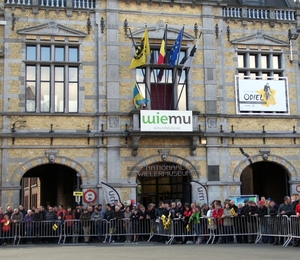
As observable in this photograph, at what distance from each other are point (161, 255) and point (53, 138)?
1003 centimetres

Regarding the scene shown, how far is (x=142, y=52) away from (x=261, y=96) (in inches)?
224

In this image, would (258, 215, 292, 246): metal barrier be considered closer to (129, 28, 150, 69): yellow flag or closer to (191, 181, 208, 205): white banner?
(191, 181, 208, 205): white banner

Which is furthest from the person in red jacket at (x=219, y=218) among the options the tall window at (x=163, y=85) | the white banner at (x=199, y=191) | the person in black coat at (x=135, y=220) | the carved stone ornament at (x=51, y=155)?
the carved stone ornament at (x=51, y=155)

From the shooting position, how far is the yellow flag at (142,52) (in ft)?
74.7

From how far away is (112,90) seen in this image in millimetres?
23641

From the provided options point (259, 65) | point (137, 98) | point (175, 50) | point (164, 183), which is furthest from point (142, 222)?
point (259, 65)

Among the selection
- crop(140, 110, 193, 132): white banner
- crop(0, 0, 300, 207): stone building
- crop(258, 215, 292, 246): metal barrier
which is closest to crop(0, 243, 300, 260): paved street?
crop(258, 215, 292, 246): metal barrier

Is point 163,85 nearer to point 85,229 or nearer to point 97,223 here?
point 97,223

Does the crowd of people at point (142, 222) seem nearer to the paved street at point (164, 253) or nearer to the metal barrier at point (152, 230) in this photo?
the metal barrier at point (152, 230)

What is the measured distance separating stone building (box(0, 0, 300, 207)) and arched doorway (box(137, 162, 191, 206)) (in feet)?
0.30

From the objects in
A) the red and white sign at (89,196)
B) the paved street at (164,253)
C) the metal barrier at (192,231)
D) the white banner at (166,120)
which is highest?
the white banner at (166,120)

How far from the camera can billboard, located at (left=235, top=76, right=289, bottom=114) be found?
24.8 m

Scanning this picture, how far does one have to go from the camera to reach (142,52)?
74.9 feet

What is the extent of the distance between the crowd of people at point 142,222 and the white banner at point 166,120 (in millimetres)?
3416
